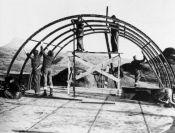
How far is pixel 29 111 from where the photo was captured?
9633 millimetres

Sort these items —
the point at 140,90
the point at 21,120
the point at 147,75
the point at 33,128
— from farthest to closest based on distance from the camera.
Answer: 1. the point at 147,75
2. the point at 140,90
3. the point at 21,120
4. the point at 33,128

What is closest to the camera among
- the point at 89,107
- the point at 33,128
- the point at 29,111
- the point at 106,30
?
the point at 33,128

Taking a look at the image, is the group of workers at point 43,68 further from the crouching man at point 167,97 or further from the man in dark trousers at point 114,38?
the crouching man at point 167,97

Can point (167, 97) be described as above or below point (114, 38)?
below

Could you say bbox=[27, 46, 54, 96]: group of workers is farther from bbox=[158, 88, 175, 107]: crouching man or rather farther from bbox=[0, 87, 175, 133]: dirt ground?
bbox=[158, 88, 175, 107]: crouching man

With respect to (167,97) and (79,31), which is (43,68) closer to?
(79,31)

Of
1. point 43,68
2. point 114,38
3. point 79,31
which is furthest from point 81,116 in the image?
point 114,38

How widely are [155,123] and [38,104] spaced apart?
15.0 feet

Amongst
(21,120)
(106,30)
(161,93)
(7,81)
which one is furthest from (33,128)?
(106,30)

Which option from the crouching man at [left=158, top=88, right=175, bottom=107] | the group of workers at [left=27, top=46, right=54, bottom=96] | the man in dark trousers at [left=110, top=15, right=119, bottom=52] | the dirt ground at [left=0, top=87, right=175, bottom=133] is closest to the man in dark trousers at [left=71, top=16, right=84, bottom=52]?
the group of workers at [left=27, top=46, right=54, bottom=96]

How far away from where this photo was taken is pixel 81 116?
9164 mm

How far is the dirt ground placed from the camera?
7.62 m

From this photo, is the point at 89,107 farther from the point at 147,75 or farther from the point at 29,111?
the point at 147,75

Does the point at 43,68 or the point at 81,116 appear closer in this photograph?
the point at 81,116
